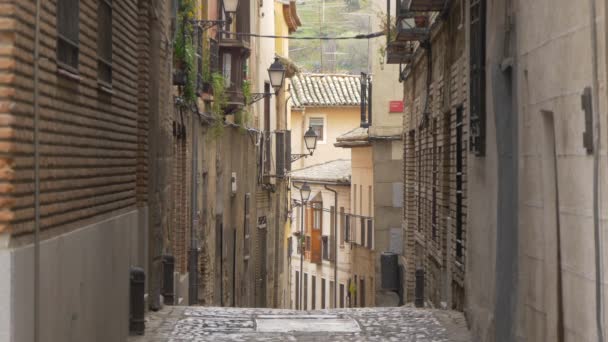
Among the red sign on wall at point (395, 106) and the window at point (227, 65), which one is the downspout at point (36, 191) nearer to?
the window at point (227, 65)

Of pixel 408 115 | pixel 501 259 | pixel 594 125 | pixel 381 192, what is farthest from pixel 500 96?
pixel 381 192

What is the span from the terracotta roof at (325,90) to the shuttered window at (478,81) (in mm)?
39399

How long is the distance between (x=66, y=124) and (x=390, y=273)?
40.6 feet

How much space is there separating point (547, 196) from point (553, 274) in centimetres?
54

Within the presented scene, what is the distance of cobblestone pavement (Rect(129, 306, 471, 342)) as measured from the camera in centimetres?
1416

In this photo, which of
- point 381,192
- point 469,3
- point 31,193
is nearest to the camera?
point 31,193

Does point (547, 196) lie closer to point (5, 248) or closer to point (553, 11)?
point (553, 11)

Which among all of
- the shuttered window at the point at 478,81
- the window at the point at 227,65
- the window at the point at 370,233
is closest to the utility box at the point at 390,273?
the window at the point at 227,65

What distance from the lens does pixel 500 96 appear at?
11195 mm

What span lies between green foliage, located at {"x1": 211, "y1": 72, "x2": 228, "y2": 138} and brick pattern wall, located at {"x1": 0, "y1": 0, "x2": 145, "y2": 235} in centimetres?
1029

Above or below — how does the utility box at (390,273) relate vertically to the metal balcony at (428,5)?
below

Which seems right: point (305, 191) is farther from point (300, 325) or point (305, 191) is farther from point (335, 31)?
point (335, 31)

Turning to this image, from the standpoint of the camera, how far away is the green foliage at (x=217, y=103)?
77.7 feet

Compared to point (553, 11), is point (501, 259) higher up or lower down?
lower down
